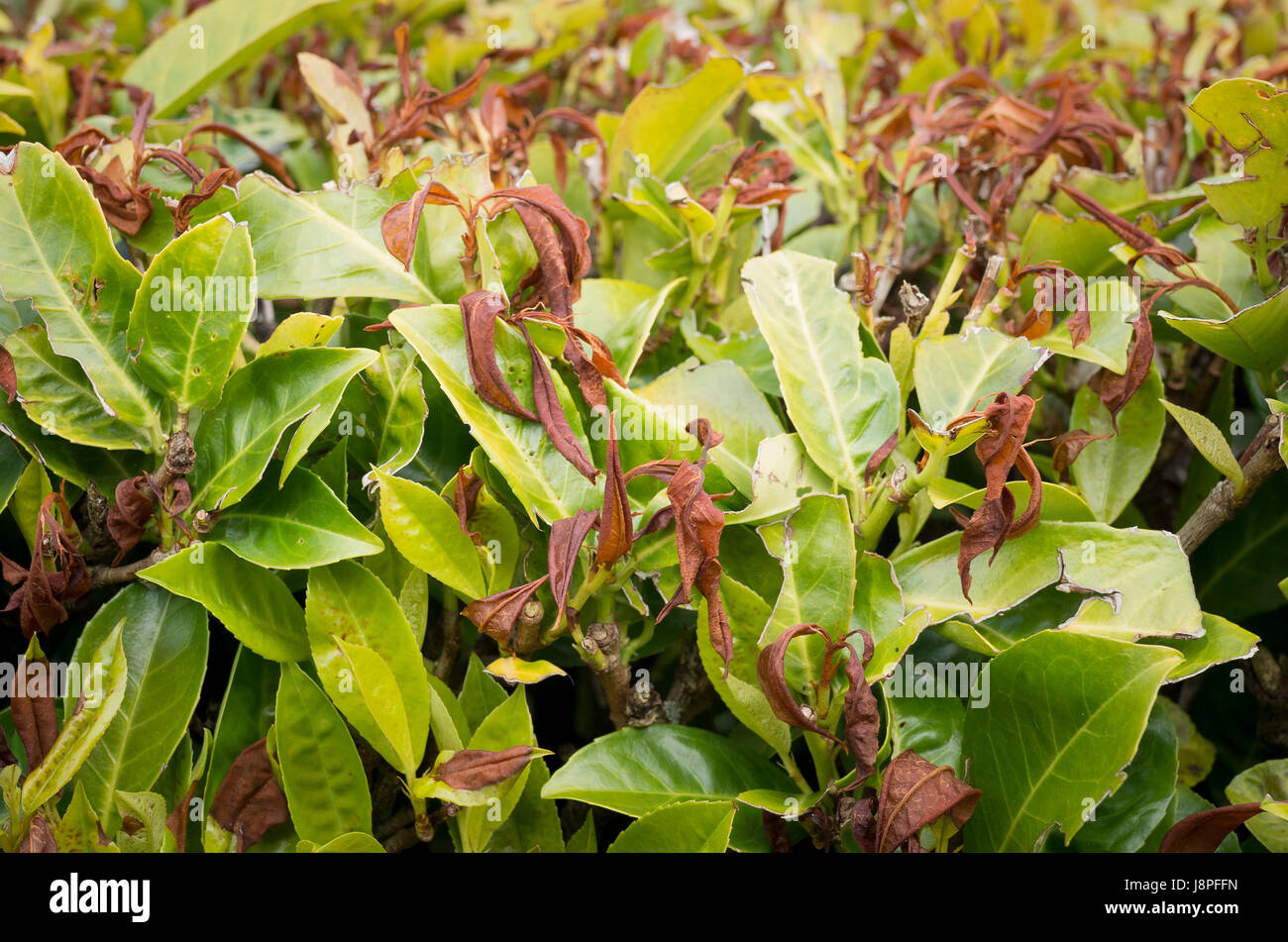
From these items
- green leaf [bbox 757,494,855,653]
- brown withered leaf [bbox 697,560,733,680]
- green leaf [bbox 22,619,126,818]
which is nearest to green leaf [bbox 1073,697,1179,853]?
green leaf [bbox 757,494,855,653]

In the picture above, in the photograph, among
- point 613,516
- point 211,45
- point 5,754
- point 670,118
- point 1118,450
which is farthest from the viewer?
point 211,45

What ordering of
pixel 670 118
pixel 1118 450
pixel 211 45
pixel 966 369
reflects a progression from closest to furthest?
pixel 966 369 → pixel 1118 450 → pixel 670 118 → pixel 211 45

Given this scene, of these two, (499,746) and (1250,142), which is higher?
(1250,142)

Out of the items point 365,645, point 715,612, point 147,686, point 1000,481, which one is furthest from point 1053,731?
point 147,686

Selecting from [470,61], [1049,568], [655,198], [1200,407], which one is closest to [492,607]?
[1049,568]

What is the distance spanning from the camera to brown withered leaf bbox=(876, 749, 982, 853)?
3.10 feet

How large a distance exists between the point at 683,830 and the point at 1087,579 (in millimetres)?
503

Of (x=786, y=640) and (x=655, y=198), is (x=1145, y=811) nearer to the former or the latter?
(x=786, y=640)

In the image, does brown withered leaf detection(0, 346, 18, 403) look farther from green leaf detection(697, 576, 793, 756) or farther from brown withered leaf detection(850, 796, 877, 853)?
brown withered leaf detection(850, 796, 877, 853)

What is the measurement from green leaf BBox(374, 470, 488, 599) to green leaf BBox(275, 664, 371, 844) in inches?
7.3

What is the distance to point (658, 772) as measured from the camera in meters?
1.06

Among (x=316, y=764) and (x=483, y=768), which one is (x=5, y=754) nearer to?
(x=316, y=764)

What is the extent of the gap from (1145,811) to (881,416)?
20.3 inches

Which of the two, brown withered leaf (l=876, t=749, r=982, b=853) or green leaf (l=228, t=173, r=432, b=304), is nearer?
brown withered leaf (l=876, t=749, r=982, b=853)
